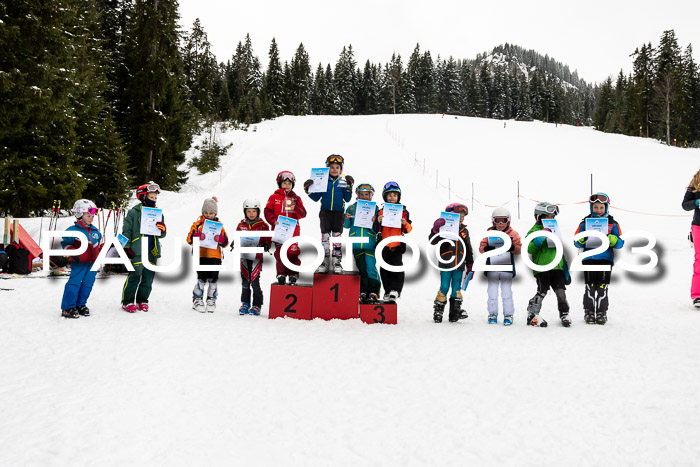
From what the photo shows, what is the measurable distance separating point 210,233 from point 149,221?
855mm

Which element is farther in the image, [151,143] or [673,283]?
[151,143]

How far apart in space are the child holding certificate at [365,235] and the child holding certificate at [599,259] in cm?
283

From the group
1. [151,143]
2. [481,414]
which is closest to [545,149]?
[151,143]

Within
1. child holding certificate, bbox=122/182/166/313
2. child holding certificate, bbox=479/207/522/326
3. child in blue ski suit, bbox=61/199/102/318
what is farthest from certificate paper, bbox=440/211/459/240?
child in blue ski suit, bbox=61/199/102/318

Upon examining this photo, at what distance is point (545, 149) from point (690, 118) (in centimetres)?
3494

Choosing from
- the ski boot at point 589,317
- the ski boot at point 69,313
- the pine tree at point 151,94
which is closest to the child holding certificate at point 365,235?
the ski boot at point 589,317

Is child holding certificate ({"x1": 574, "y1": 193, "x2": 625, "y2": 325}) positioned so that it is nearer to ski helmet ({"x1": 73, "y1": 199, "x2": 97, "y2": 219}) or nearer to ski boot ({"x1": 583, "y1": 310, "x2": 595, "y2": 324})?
ski boot ({"x1": 583, "y1": 310, "x2": 595, "y2": 324})

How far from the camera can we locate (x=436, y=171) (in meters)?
25.9

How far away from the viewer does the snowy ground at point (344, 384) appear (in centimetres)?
263

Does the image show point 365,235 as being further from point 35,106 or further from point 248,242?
point 35,106

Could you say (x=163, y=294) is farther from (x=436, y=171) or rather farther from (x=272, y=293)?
(x=436, y=171)

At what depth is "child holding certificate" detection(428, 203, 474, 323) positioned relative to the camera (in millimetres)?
5957

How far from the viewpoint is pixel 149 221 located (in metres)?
6.17

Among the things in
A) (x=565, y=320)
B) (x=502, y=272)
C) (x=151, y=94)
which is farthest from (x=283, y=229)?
(x=151, y=94)
